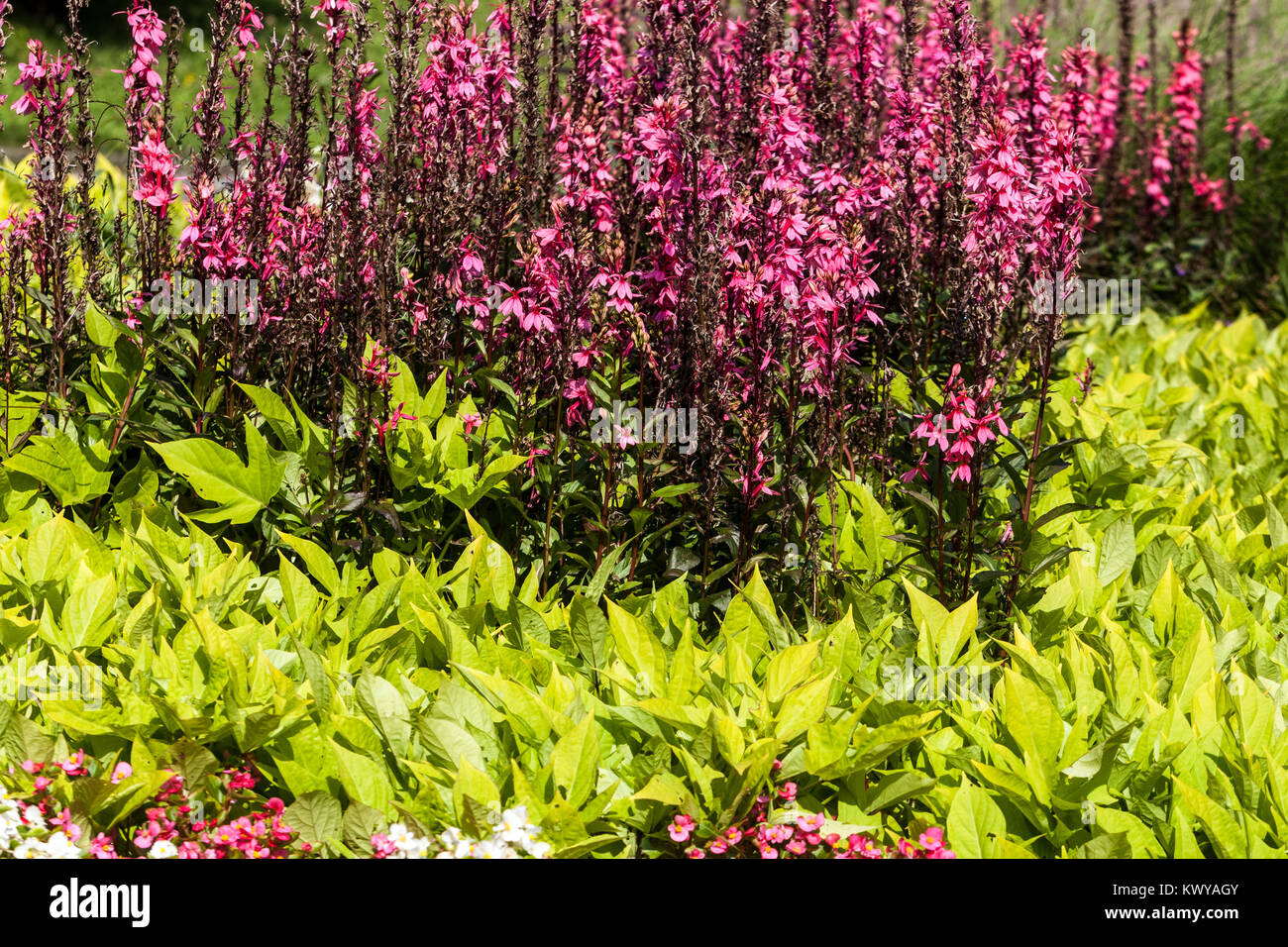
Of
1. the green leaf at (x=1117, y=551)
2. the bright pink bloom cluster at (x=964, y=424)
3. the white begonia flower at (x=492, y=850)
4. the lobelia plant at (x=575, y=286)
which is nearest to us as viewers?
the white begonia flower at (x=492, y=850)

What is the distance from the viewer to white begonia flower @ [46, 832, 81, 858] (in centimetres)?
221

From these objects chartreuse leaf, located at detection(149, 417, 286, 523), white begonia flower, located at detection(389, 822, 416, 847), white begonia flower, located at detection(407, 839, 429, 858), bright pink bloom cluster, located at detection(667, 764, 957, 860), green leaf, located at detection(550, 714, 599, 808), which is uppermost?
chartreuse leaf, located at detection(149, 417, 286, 523)

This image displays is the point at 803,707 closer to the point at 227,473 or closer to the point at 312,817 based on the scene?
the point at 312,817

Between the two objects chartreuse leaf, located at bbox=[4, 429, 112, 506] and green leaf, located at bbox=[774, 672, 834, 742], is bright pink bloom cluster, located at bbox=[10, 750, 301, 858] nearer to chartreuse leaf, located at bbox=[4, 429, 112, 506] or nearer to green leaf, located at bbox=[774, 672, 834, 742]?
green leaf, located at bbox=[774, 672, 834, 742]

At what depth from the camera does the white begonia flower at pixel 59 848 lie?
2.21m

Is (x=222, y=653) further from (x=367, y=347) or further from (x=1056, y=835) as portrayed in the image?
(x=1056, y=835)

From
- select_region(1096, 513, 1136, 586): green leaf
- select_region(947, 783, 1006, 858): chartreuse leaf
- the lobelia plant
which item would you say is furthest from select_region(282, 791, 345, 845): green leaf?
select_region(1096, 513, 1136, 586): green leaf

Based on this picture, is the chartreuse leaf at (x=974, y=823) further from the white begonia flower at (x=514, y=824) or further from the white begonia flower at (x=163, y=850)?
the white begonia flower at (x=163, y=850)

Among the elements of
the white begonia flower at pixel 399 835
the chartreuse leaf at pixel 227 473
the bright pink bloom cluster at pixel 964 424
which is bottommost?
the white begonia flower at pixel 399 835

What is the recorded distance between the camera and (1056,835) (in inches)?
95.7

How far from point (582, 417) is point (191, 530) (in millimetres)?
1131

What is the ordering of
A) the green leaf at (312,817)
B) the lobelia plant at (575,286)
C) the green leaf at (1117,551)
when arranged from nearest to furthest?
the green leaf at (312,817)
the lobelia plant at (575,286)
the green leaf at (1117,551)

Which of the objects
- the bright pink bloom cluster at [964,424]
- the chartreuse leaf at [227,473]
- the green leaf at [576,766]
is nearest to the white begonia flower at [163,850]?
the green leaf at [576,766]
